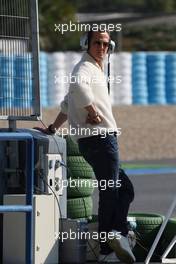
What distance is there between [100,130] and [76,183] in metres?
0.69

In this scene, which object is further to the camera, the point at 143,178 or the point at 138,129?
the point at 138,129

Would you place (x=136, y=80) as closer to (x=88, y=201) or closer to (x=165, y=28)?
(x=88, y=201)

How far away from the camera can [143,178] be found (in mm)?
16516

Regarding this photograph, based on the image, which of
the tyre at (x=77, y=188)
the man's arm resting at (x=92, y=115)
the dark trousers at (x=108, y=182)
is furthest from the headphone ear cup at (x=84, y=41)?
the tyre at (x=77, y=188)

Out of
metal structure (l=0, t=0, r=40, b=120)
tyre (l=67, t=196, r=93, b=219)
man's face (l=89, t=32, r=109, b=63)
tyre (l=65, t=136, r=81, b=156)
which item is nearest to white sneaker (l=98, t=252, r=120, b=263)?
tyre (l=67, t=196, r=93, b=219)

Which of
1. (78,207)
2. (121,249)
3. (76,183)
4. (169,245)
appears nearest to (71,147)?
(76,183)

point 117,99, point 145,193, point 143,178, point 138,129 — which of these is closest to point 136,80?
point 117,99

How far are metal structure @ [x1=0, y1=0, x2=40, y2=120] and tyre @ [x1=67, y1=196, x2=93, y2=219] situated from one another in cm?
85

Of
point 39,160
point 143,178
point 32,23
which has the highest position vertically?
point 32,23

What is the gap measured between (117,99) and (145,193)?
16263 millimetres

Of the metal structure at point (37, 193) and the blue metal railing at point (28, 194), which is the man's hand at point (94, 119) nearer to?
the metal structure at point (37, 193)

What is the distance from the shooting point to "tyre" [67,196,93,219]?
328 inches

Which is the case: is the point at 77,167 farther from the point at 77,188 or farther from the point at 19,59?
the point at 19,59

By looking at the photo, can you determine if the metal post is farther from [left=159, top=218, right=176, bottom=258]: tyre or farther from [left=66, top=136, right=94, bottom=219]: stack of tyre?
[left=159, top=218, right=176, bottom=258]: tyre
